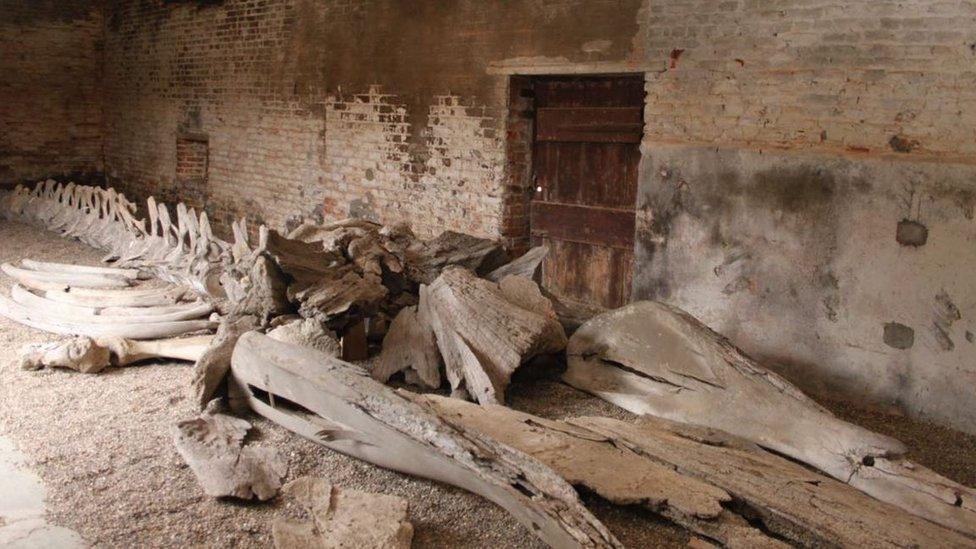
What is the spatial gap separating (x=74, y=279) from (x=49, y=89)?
7.81 metres

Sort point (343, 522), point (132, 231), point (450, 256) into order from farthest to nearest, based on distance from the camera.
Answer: point (132, 231), point (450, 256), point (343, 522)

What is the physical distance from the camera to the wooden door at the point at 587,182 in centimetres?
661

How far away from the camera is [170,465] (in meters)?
3.81

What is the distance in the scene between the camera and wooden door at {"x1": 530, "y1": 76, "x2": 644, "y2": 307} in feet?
21.7

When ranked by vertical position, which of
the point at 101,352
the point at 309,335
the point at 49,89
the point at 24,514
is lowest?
the point at 24,514

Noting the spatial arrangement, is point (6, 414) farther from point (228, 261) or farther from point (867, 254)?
point (867, 254)

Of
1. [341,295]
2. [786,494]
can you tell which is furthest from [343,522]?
[341,295]

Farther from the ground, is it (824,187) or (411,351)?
(824,187)

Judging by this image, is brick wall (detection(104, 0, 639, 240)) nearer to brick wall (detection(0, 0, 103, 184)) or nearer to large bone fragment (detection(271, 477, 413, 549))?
brick wall (detection(0, 0, 103, 184))

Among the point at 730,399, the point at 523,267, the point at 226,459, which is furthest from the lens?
the point at 523,267

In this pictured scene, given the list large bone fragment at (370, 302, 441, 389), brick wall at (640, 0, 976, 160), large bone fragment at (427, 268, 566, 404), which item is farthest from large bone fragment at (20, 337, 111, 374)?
brick wall at (640, 0, 976, 160)

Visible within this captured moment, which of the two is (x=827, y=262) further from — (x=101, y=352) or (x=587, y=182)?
(x=101, y=352)

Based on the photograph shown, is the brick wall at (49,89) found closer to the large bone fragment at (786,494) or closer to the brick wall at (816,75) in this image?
the brick wall at (816,75)

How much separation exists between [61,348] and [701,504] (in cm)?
405
